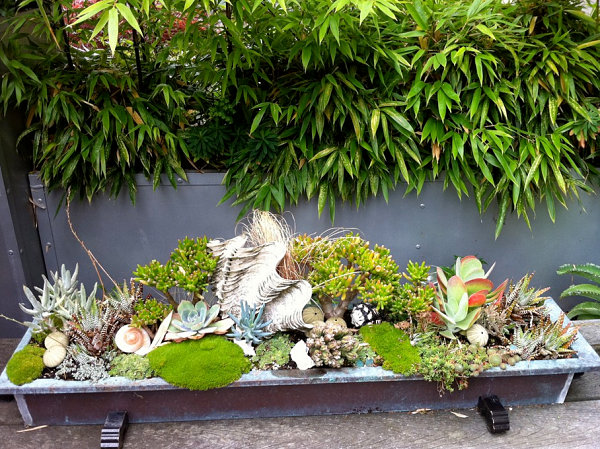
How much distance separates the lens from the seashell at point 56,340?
73.5 inches

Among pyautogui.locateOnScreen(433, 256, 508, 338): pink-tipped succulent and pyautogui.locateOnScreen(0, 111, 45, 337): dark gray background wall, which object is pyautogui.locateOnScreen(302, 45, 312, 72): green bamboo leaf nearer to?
pyautogui.locateOnScreen(433, 256, 508, 338): pink-tipped succulent

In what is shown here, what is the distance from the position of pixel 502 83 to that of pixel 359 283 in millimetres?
1205

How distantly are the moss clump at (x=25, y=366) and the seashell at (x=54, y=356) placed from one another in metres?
0.02

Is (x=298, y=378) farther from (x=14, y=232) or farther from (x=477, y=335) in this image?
(x=14, y=232)

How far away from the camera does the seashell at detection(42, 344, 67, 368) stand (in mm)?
1818

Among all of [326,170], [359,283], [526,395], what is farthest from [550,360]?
[326,170]

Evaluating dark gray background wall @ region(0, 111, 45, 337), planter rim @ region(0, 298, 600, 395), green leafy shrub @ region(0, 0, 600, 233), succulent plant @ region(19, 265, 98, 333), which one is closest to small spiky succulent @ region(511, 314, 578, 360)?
planter rim @ region(0, 298, 600, 395)

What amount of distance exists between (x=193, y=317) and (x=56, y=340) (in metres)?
0.50

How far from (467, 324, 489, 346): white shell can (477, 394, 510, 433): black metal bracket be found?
0.65 ft

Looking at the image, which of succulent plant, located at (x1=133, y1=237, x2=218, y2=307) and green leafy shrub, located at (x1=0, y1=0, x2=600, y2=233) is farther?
green leafy shrub, located at (x1=0, y1=0, x2=600, y2=233)

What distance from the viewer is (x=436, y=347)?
188 centimetres

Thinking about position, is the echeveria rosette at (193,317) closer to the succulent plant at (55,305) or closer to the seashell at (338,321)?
the succulent plant at (55,305)

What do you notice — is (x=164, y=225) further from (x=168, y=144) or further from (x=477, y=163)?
(x=477, y=163)

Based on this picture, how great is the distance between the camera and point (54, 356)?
1823 millimetres
